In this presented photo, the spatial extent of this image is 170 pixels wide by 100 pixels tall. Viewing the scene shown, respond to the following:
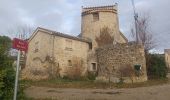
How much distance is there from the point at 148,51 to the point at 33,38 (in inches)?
542

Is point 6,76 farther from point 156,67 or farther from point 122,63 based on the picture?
point 156,67

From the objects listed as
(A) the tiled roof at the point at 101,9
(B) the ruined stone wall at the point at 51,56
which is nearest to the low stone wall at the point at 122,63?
(B) the ruined stone wall at the point at 51,56

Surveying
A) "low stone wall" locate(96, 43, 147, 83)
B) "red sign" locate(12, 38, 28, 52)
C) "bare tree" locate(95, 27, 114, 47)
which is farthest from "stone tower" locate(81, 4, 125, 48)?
"red sign" locate(12, 38, 28, 52)

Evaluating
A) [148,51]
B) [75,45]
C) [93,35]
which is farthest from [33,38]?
[148,51]

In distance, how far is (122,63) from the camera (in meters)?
26.7

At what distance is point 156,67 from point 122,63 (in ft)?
11.1

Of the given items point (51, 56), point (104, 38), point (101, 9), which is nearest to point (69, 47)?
point (51, 56)

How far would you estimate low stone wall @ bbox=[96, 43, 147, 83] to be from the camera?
995 inches

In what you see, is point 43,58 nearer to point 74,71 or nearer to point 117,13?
point 74,71

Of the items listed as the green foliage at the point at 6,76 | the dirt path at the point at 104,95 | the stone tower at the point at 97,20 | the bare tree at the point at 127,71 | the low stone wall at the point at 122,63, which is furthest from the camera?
the stone tower at the point at 97,20

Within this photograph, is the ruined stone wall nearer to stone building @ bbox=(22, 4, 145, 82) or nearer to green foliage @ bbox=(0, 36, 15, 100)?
stone building @ bbox=(22, 4, 145, 82)

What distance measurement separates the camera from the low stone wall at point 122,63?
25266mm

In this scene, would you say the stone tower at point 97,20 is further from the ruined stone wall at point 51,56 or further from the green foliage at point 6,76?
the green foliage at point 6,76

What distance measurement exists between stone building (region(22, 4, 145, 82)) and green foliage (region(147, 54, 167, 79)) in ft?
22.5
